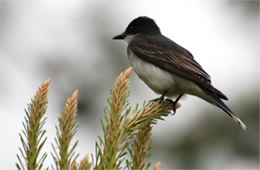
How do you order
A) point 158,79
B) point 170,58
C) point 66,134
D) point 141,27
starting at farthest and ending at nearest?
point 141,27, point 170,58, point 158,79, point 66,134

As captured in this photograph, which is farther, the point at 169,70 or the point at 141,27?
the point at 141,27

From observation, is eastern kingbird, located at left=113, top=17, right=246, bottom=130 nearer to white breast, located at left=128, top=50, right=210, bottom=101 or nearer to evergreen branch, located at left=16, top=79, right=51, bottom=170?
white breast, located at left=128, top=50, right=210, bottom=101

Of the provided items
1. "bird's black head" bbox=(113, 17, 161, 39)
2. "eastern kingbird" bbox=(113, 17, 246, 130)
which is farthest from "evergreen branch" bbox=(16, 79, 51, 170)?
"bird's black head" bbox=(113, 17, 161, 39)

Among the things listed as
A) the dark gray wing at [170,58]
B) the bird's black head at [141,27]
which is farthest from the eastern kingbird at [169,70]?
the bird's black head at [141,27]

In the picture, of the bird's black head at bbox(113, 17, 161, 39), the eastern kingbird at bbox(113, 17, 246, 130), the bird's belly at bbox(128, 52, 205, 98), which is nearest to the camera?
the eastern kingbird at bbox(113, 17, 246, 130)

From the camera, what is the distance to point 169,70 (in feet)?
17.5

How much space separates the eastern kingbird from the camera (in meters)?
4.93

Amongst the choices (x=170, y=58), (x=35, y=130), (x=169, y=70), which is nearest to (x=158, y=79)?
(x=169, y=70)

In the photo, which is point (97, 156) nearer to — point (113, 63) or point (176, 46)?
point (176, 46)

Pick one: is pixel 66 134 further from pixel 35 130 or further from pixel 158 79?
pixel 158 79

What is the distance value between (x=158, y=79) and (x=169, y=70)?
0.19 meters

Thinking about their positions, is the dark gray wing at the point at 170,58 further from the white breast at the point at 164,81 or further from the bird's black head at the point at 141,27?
the bird's black head at the point at 141,27

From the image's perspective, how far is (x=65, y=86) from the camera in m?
7.47

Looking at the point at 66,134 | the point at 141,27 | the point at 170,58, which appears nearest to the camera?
the point at 66,134
